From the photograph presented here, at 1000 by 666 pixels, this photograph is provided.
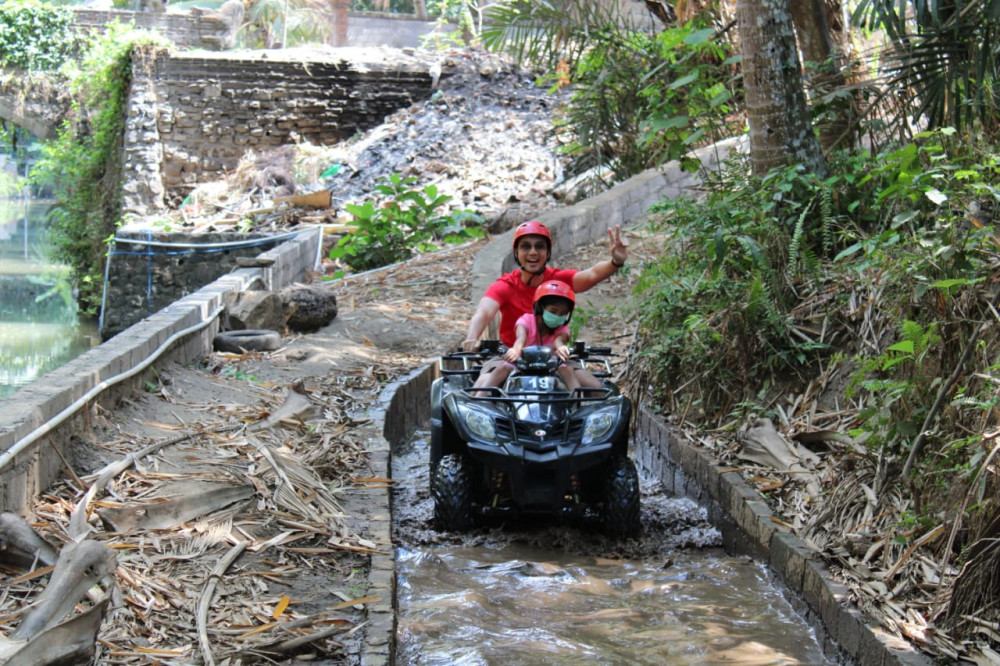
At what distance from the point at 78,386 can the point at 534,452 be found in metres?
2.56

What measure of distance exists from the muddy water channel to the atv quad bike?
197 mm

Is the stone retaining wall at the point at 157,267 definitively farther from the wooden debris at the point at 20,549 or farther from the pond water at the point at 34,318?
the wooden debris at the point at 20,549

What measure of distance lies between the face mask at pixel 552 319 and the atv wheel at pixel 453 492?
918 mm

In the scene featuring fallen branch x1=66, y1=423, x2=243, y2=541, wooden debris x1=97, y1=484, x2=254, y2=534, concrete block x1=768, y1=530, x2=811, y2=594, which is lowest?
concrete block x1=768, y1=530, x2=811, y2=594

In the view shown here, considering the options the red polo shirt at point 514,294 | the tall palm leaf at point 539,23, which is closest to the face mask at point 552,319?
the red polo shirt at point 514,294

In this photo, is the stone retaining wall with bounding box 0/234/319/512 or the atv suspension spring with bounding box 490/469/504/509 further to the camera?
the atv suspension spring with bounding box 490/469/504/509

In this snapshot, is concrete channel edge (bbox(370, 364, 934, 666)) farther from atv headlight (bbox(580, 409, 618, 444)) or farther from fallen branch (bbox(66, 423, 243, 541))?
fallen branch (bbox(66, 423, 243, 541))

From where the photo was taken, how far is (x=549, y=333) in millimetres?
6137

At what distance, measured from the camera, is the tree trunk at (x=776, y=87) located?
24.6 ft

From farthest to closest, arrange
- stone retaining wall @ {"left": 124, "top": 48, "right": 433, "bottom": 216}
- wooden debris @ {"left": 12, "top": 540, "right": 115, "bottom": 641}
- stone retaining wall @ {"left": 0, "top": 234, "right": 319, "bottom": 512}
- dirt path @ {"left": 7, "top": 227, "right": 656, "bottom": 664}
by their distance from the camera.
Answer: stone retaining wall @ {"left": 124, "top": 48, "right": 433, "bottom": 216} → stone retaining wall @ {"left": 0, "top": 234, "right": 319, "bottom": 512} → dirt path @ {"left": 7, "top": 227, "right": 656, "bottom": 664} → wooden debris @ {"left": 12, "top": 540, "right": 115, "bottom": 641}

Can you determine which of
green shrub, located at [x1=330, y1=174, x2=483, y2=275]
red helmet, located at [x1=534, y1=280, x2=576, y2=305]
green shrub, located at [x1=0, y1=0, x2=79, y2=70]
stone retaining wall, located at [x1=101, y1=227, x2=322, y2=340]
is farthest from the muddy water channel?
green shrub, located at [x1=0, y1=0, x2=79, y2=70]

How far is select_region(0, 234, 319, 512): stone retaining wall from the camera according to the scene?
4746 mm

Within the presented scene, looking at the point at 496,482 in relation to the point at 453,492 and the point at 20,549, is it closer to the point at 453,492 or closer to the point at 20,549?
the point at 453,492

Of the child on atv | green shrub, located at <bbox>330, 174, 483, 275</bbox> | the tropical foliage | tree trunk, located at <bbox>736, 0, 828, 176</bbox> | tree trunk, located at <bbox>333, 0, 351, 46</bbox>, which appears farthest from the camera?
tree trunk, located at <bbox>333, 0, 351, 46</bbox>
